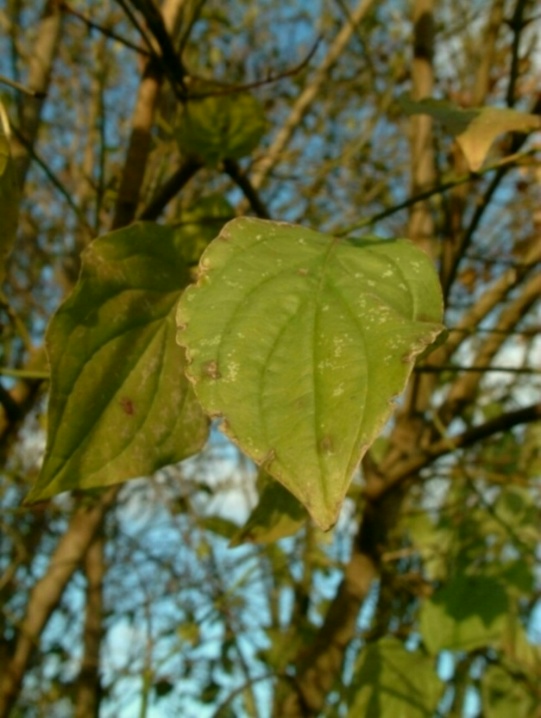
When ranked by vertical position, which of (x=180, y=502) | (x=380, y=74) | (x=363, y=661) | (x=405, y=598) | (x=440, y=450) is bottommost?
(x=405, y=598)

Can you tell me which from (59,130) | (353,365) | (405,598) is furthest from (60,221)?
(353,365)

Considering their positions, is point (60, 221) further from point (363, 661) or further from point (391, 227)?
point (363, 661)

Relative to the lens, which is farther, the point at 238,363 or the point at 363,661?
the point at 363,661

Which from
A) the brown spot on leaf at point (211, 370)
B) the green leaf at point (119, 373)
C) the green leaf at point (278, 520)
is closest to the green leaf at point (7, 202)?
the green leaf at point (119, 373)

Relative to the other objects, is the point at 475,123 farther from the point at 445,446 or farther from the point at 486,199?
the point at 445,446

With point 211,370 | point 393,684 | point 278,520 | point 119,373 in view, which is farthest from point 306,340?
point 393,684
